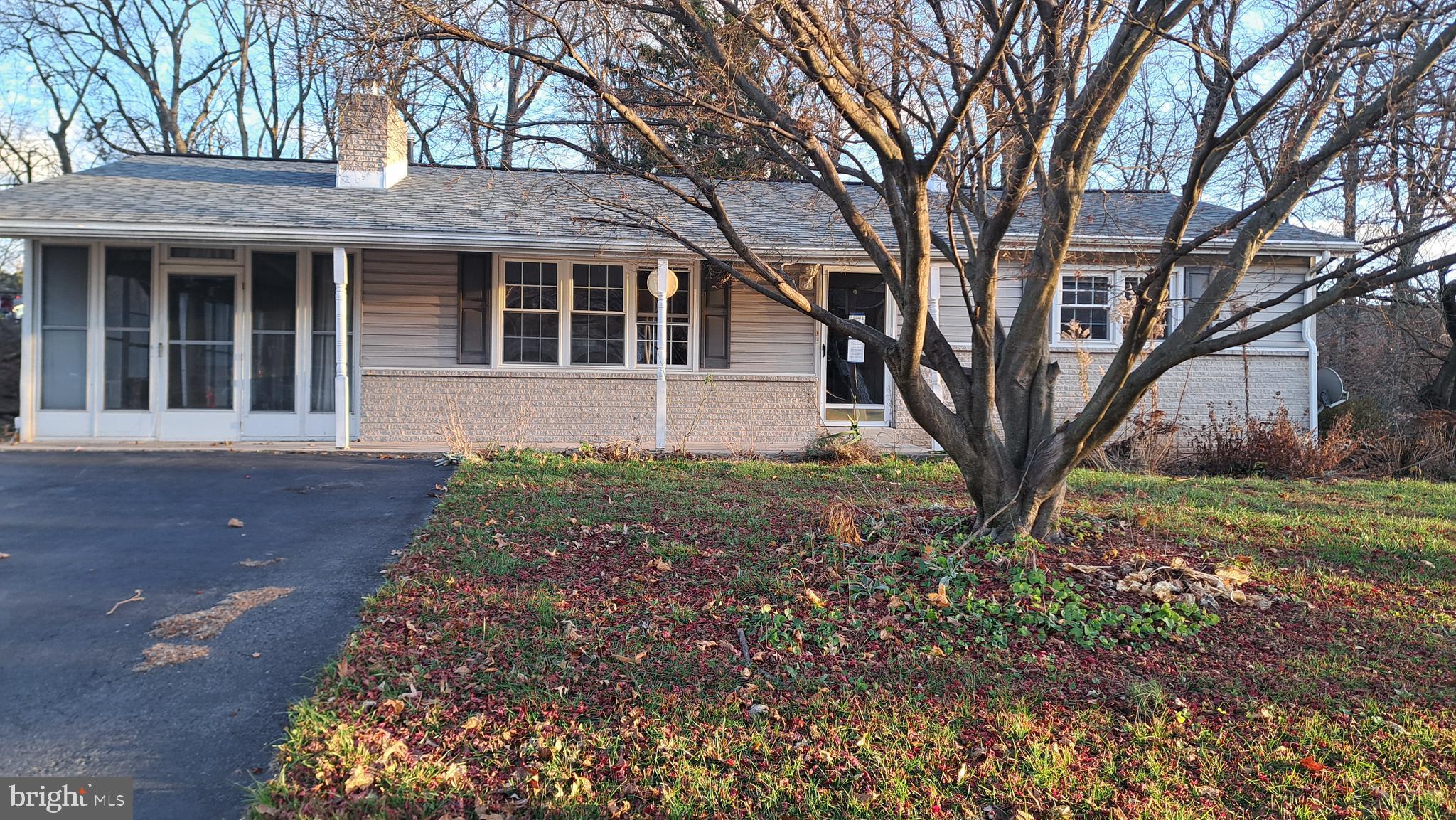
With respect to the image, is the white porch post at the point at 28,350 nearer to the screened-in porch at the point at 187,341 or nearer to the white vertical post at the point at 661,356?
the screened-in porch at the point at 187,341

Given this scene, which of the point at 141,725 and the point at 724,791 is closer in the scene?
the point at 724,791

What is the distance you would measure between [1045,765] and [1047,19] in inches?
173

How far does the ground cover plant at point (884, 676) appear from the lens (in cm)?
309

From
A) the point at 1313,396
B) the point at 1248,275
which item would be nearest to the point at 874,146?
the point at 1248,275

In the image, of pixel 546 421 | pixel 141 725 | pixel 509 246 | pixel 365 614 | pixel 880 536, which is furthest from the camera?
pixel 546 421

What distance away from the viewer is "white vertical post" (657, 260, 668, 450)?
36.3 ft

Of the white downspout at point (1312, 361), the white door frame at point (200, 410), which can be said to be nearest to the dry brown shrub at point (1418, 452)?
the white downspout at point (1312, 361)

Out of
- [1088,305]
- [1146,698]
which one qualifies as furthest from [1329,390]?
[1146,698]

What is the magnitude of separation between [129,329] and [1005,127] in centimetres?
1115

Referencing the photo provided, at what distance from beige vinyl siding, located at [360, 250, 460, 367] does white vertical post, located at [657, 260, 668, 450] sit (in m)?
2.87

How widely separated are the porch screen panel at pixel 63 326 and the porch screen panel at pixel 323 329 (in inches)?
107

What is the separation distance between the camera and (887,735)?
347 centimetres

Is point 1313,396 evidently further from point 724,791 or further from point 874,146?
point 724,791

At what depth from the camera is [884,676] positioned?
403 cm
